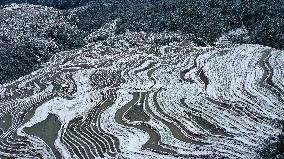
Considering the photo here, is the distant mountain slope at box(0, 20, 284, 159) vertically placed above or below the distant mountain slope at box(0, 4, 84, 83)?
below

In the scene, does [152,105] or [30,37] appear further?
[30,37]

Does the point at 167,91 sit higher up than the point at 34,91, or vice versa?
the point at 34,91

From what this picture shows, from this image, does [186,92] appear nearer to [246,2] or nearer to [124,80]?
[124,80]

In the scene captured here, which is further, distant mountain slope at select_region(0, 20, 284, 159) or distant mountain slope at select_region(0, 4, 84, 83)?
distant mountain slope at select_region(0, 4, 84, 83)

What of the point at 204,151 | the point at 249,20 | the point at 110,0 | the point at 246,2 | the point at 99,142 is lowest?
the point at 204,151

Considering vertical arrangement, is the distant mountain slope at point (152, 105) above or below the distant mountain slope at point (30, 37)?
below

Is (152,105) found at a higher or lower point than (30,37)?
lower

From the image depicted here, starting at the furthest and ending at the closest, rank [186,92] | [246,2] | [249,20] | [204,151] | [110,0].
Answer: [110,0], [246,2], [249,20], [186,92], [204,151]

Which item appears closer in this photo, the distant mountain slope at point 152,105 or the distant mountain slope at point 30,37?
the distant mountain slope at point 152,105

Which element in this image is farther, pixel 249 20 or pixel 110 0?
pixel 110 0

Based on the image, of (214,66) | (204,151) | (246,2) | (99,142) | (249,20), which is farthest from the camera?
(246,2)

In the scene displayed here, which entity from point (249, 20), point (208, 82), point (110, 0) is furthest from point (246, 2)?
point (110, 0)
